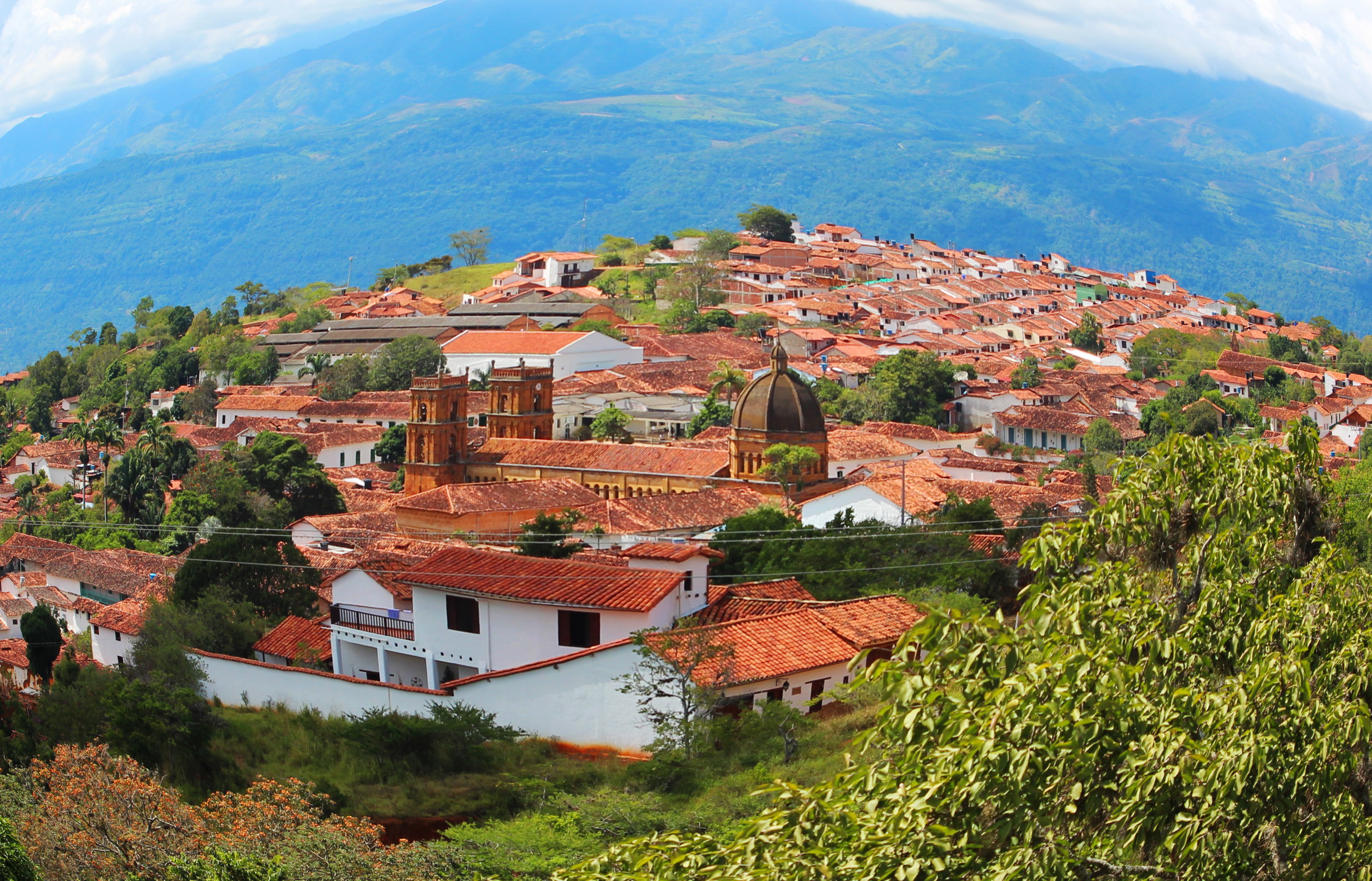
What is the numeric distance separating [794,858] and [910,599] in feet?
63.2

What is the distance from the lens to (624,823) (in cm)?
1695

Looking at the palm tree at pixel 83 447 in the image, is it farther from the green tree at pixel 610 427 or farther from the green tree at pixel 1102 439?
the green tree at pixel 1102 439

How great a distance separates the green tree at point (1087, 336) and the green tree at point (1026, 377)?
1423cm

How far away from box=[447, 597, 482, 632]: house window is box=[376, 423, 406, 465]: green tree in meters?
35.3

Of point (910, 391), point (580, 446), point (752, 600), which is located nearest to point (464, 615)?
point (752, 600)

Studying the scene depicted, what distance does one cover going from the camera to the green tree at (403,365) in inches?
3029

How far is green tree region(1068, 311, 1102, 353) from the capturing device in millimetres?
92562

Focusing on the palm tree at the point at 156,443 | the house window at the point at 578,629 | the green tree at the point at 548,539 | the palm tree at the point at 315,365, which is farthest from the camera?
the palm tree at the point at 315,365

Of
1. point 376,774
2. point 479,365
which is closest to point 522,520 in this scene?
point 376,774

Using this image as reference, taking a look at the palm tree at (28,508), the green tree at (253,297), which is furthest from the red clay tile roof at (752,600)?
the green tree at (253,297)

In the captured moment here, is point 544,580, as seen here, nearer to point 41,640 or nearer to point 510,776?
point 510,776

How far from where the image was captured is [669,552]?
27.3 m

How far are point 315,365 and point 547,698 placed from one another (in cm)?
6513

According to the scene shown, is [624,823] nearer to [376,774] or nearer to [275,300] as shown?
[376,774]
